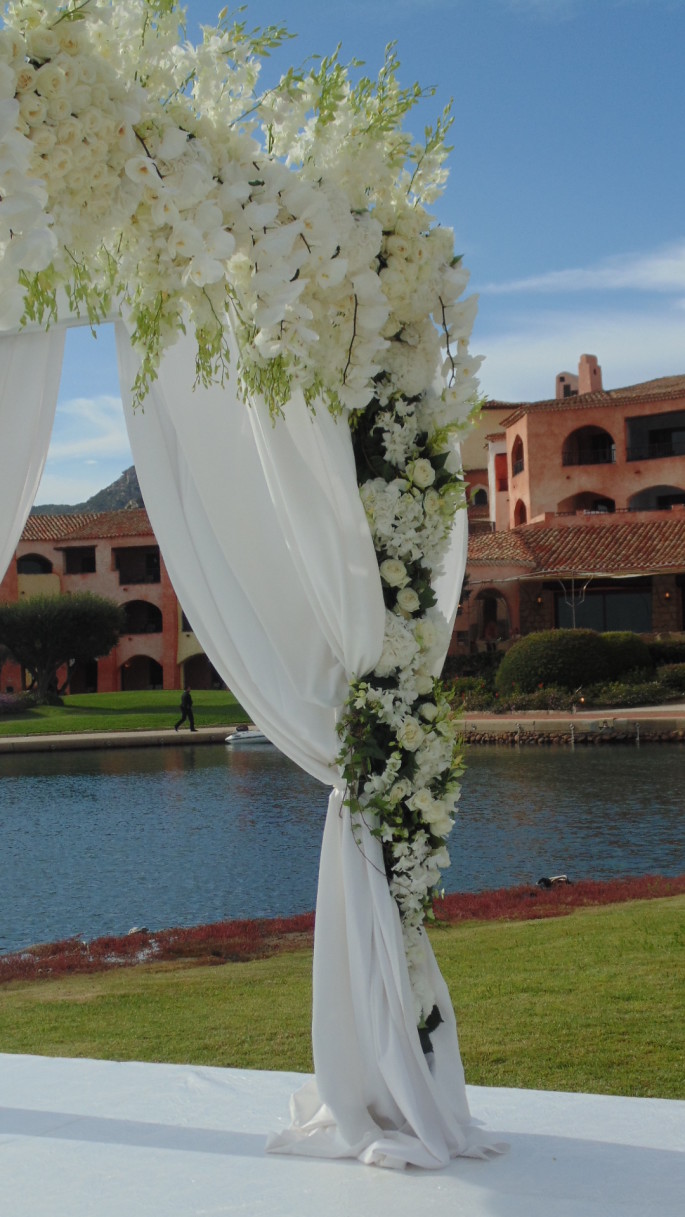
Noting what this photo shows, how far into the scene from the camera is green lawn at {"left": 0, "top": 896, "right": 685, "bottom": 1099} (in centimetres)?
495

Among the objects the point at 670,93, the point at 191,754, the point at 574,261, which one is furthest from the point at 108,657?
the point at 670,93

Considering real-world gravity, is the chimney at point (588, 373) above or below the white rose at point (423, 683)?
above

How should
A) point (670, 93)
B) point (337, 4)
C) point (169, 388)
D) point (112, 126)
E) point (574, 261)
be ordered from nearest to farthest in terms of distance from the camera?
point (112, 126) < point (169, 388) < point (337, 4) < point (670, 93) < point (574, 261)

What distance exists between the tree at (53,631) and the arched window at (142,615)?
4.83m

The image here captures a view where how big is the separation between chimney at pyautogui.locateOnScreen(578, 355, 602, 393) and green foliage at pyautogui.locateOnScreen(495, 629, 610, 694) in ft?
89.0

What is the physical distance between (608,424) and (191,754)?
22.5 m

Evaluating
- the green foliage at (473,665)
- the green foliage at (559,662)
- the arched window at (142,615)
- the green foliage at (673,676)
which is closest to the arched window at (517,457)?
the green foliage at (473,665)

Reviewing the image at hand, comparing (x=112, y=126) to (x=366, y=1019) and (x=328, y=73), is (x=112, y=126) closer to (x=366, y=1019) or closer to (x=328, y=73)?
(x=328, y=73)

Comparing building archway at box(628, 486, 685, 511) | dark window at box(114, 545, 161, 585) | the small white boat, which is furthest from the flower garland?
dark window at box(114, 545, 161, 585)

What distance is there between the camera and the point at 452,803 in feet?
12.1

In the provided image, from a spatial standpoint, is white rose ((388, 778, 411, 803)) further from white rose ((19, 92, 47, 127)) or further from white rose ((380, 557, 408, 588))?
white rose ((19, 92, 47, 127))

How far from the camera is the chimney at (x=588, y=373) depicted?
52.6 metres

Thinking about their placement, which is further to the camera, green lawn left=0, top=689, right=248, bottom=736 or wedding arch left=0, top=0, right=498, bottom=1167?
green lawn left=0, top=689, right=248, bottom=736

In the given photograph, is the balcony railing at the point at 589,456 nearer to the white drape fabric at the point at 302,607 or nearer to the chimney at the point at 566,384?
the chimney at the point at 566,384
